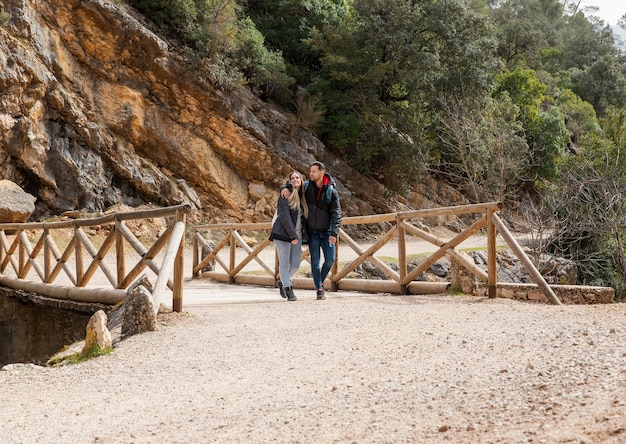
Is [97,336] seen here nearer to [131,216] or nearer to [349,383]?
[131,216]

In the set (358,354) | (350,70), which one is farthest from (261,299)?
(350,70)

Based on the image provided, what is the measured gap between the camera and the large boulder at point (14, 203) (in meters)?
15.6

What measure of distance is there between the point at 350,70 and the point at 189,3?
761 centimetres

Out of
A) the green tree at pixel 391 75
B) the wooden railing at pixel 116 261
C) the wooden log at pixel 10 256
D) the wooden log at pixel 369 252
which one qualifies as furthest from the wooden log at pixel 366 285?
the green tree at pixel 391 75

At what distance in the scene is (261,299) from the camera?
27.2 ft

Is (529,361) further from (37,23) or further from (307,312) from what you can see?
(37,23)

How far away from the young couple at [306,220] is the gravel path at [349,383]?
1877 millimetres

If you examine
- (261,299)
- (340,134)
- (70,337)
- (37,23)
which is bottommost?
(70,337)

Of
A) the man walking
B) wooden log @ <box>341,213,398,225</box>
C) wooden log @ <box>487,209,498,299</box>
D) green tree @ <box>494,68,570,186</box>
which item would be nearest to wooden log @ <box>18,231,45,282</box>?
the man walking

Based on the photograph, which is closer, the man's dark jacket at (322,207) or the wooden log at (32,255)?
the man's dark jacket at (322,207)

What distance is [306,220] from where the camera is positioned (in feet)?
25.6

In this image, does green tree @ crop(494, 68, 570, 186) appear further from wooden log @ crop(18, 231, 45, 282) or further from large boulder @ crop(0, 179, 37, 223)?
wooden log @ crop(18, 231, 45, 282)

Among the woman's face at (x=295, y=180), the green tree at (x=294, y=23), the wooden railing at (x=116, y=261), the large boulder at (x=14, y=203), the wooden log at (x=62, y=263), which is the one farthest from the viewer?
the green tree at (x=294, y=23)

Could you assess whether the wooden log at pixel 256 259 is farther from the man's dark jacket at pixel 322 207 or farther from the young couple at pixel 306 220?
the man's dark jacket at pixel 322 207
